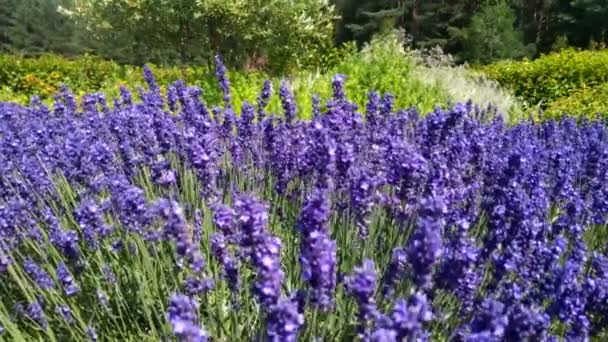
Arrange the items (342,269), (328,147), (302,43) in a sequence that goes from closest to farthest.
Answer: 1. (328,147)
2. (342,269)
3. (302,43)

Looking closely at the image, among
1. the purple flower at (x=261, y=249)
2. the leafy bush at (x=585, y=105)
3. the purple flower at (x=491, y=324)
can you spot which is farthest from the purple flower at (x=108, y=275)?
the leafy bush at (x=585, y=105)

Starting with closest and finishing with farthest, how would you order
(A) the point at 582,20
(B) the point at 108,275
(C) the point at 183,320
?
(C) the point at 183,320, (B) the point at 108,275, (A) the point at 582,20

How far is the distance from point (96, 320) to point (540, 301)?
1559 mm

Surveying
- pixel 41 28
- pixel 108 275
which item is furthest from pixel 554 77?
pixel 41 28

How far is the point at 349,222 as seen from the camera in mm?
2604

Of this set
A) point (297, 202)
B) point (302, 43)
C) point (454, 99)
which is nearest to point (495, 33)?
point (302, 43)

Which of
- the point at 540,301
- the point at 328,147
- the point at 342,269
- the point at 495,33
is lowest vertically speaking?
the point at 495,33

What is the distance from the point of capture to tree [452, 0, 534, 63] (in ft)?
64.6

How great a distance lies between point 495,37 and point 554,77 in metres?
9.26

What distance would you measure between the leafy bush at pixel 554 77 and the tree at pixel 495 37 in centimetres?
800

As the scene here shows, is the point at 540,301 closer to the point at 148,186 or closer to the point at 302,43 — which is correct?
the point at 148,186

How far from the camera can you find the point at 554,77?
36.0 feet

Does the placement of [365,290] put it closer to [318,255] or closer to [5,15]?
[318,255]

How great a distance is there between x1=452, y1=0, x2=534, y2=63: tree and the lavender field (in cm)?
1698
